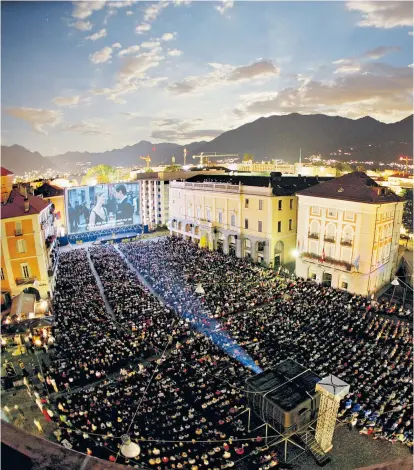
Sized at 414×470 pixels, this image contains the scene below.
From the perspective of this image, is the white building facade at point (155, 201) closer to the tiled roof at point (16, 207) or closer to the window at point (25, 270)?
the tiled roof at point (16, 207)

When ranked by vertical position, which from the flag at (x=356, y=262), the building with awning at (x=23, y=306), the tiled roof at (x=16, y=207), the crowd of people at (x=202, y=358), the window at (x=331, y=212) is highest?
the tiled roof at (x=16, y=207)

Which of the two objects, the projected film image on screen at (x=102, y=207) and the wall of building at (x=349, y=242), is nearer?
the wall of building at (x=349, y=242)

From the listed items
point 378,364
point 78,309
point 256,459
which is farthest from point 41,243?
point 378,364

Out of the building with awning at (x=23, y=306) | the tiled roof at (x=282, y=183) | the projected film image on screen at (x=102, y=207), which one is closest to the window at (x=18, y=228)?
the building with awning at (x=23, y=306)

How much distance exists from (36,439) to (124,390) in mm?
11767

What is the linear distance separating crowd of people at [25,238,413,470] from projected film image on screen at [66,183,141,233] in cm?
2187

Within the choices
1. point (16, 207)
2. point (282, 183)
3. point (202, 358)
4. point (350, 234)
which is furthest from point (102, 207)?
point (202, 358)

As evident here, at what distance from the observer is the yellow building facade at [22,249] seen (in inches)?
1199

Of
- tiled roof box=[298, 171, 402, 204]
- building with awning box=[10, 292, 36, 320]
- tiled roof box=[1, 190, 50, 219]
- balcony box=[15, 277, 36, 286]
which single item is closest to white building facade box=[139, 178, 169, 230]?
tiled roof box=[1, 190, 50, 219]

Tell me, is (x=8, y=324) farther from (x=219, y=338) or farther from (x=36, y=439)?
(x=36, y=439)

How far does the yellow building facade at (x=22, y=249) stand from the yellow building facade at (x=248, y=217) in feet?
89.8

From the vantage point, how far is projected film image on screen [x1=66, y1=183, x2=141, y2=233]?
5853 cm

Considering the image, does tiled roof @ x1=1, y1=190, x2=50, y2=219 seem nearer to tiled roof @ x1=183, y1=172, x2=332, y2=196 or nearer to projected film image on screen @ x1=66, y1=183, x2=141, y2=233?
projected film image on screen @ x1=66, y1=183, x2=141, y2=233

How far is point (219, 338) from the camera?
83.7 ft
